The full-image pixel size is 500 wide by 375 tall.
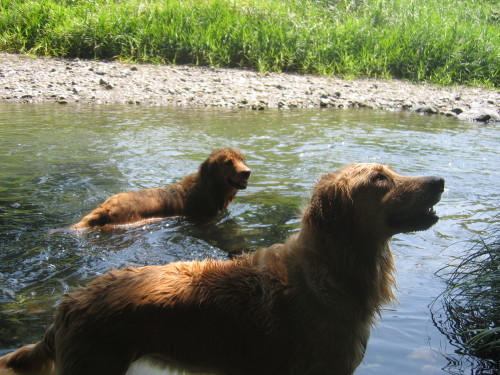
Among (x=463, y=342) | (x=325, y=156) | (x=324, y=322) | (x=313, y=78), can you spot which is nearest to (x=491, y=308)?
(x=463, y=342)

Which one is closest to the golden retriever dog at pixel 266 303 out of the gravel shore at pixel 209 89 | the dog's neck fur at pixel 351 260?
the dog's neck fur at pixel 351 260

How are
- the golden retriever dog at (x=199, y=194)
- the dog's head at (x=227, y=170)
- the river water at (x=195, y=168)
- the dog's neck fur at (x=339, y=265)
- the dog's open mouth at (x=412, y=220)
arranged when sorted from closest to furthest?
the dog's neck fur at (x=339, y=265)
the dog's open mouth at (x=412, y=220)
the river water at (x=195, y=168)
the golden retriever dog at (x=199, y=194)
the dog's head at (x=227, y=170)

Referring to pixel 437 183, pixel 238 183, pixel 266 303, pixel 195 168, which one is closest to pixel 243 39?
pixel 195 168

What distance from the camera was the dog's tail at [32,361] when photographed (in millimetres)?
3496

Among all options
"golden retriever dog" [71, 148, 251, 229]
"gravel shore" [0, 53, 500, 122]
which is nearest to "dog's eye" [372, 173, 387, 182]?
"golden retriever dog" [71, 148, 251, 229]

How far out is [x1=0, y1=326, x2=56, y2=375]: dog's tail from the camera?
3496mm

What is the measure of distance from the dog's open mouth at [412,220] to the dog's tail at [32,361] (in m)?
2.37

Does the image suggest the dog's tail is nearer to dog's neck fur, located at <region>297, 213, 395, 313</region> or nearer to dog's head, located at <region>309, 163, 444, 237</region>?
dog's neck fur, located at <region>297, 213, 395, 313</region>

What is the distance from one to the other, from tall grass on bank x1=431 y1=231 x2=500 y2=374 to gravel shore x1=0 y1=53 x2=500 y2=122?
1125cm

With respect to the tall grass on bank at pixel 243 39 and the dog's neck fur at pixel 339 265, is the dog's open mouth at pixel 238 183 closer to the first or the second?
the dog's neck fur at pixel 339 265

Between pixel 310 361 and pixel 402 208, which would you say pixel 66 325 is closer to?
pixel 310 361

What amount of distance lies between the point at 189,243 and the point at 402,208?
11.7ft

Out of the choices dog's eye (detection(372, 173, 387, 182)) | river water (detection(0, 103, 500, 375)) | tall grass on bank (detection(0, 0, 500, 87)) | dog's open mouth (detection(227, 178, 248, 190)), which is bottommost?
river water (detection(0, 103, 500, 375))

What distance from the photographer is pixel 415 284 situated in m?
5.51
